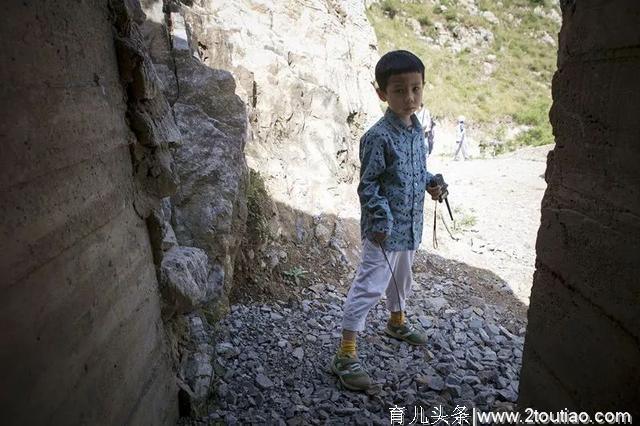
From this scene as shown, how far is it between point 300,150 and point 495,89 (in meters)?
23.1

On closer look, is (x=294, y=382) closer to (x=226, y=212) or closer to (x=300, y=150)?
(x=226, y=212)

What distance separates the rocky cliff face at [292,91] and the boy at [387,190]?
203 cm

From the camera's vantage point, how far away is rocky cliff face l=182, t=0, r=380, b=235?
5.61 meters

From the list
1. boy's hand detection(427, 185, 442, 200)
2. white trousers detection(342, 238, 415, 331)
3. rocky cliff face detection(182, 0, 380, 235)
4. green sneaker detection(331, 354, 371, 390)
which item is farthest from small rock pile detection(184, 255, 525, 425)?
rocky cliff face detection(182, 0, 380, 235)

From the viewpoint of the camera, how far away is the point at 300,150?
616 centimetres

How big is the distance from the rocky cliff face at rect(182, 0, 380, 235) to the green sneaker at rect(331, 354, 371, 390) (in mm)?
2075

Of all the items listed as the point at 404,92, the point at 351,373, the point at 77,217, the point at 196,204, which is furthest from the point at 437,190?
the point at 77,217

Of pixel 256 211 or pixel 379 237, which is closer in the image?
pixel 379 237

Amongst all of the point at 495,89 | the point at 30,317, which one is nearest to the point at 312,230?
the point at 30,317

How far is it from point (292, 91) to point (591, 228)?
17.9 feet

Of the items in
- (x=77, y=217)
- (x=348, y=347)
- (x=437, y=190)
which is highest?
(x=77, y=217)

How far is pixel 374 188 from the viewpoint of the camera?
2670 millimetres

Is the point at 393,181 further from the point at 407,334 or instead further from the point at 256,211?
the point at 256,211

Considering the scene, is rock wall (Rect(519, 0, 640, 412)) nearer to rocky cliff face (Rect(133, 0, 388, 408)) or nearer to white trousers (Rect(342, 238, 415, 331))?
white trousers (Rect(342, 238, 415, 331))
